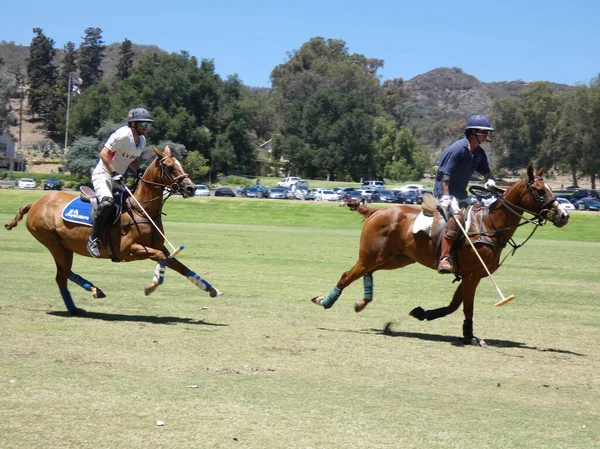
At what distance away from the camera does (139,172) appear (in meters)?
13.6

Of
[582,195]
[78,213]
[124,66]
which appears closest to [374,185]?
[582,195]

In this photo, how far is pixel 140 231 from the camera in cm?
1291

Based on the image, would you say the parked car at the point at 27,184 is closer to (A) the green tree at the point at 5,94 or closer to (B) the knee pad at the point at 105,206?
(A) the green tree at the point at 5,94

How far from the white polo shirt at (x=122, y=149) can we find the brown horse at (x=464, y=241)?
3.80m

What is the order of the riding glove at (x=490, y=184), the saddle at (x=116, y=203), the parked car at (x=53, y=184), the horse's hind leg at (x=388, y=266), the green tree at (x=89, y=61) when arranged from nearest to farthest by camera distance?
the riding glove at (x=490, y=184) → the saddle at (x=116, y=203) → the horse's hind leg at (x=388, y=266) → the parked car at (x=53, y=184) → the green tree at (x=89, y=61)

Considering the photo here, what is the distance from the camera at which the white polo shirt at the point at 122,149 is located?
12823 mm

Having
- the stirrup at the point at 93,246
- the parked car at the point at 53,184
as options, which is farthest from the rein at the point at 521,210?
the parked car at the point at 53,184

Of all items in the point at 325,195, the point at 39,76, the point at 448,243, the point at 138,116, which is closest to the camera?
the point at 448,243

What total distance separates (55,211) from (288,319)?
4301 millimetres

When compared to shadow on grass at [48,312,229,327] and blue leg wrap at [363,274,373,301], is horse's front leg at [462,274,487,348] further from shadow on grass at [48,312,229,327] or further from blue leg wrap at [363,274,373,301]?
shadow on grass at [48,312,229,327]

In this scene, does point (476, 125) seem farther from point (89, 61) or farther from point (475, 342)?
point (89, 61)

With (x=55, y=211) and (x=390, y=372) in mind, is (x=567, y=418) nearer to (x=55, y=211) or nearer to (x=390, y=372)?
(x=390, y=372)

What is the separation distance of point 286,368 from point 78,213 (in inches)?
213

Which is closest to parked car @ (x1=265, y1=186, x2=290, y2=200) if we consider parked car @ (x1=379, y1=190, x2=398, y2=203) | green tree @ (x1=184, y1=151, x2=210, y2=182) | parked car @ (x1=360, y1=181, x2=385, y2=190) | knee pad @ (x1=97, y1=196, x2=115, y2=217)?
parked car @ (x1=360, y1=181, x2=385, y2=190)
